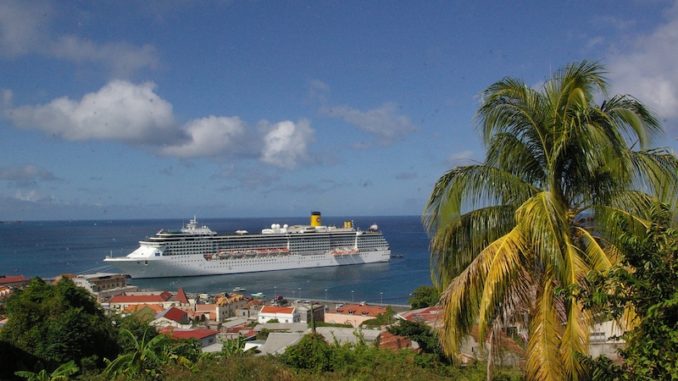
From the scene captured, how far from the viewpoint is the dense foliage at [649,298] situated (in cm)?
202

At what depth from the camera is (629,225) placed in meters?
2.71

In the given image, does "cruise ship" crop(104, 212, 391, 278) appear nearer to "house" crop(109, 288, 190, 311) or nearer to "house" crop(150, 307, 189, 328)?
"house" crop(109, 288, 190, 311)

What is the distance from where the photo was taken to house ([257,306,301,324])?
27.9m

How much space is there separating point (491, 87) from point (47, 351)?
11.7m

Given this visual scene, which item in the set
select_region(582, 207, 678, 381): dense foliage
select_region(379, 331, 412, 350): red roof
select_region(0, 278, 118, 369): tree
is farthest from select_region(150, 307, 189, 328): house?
select_region(582, 207, 678, 381): dense foliage

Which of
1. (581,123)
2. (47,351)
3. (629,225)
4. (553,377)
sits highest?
(581,123)

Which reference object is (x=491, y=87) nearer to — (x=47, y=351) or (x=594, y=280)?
(x=594, y=280)

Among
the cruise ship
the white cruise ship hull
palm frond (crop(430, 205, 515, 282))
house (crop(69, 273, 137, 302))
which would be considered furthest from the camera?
the cruise ship

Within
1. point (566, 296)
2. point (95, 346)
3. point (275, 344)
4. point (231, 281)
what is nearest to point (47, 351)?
point (95, 346)

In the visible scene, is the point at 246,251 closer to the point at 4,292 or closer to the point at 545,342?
the point at 4,292

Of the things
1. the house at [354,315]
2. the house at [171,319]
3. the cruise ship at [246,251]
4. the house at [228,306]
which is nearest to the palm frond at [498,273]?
the house at [171,319]

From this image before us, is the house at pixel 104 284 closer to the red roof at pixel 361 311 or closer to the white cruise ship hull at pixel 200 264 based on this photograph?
the white cruise ship hull at pixel 200 264

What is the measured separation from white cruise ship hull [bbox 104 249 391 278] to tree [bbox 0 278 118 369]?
1518 inches

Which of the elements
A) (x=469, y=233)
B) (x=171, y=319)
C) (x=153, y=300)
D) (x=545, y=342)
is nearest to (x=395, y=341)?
(x=469, y=233)
